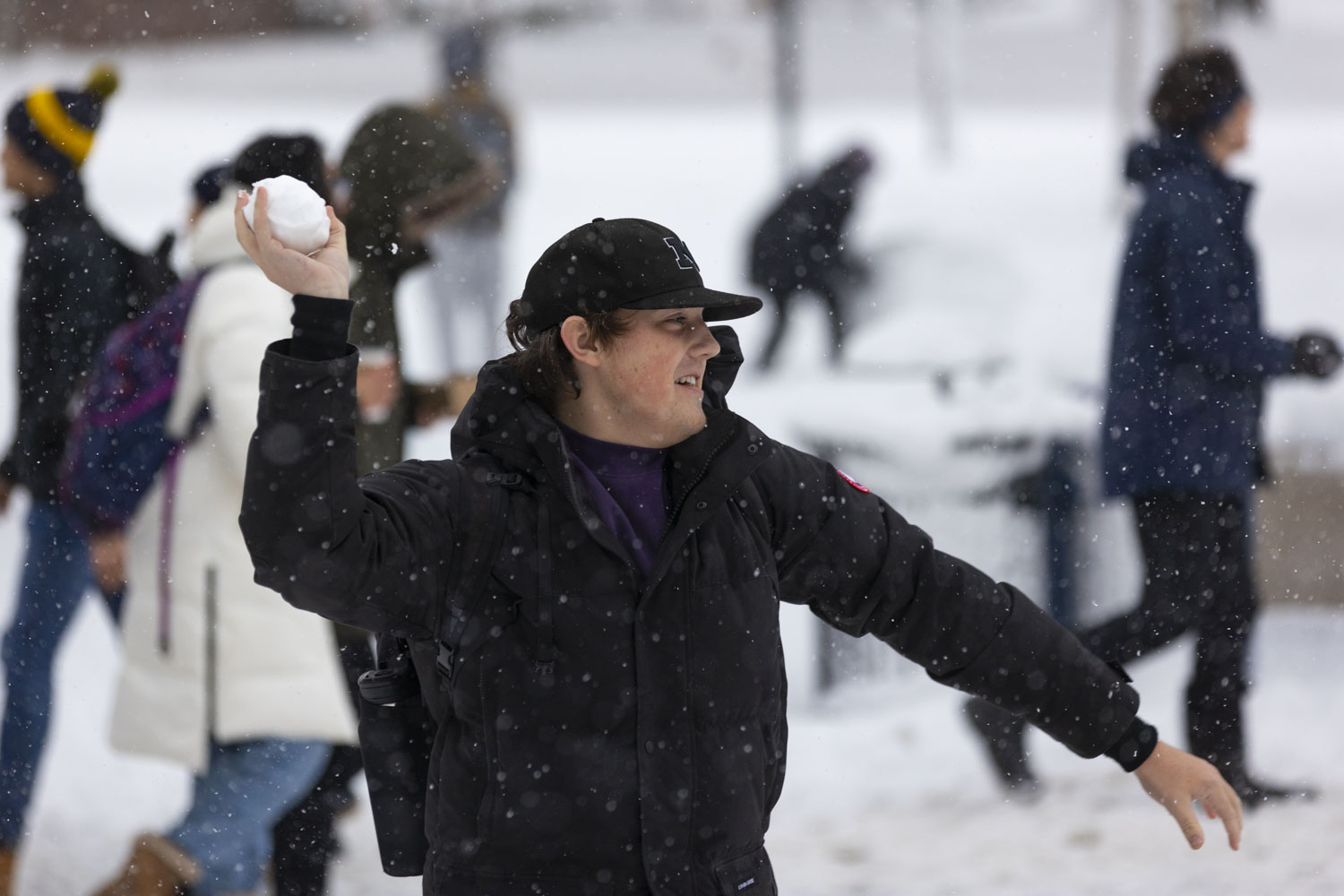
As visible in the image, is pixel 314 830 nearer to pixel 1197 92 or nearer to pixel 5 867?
pixel 5 867

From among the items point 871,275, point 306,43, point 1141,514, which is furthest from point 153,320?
point 306,43

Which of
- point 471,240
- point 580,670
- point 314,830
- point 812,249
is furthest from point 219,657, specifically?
point 471,240

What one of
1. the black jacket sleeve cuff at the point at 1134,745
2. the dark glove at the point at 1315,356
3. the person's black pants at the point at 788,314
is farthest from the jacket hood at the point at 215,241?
the person's black pants at the point at 788,314

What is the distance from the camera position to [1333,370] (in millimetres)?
3746

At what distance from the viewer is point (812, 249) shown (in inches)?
255

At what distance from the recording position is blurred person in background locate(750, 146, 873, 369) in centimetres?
578

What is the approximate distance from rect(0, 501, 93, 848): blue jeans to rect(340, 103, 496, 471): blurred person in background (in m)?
0.81

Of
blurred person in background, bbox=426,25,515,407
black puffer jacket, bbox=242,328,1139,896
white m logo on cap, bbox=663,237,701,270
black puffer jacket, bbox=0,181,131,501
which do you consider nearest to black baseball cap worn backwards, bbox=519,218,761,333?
white m logo on cap, bbox=663,237,701,270

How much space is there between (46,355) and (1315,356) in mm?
2884

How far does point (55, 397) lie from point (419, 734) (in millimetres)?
2045

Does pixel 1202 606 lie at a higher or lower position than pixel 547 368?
lower

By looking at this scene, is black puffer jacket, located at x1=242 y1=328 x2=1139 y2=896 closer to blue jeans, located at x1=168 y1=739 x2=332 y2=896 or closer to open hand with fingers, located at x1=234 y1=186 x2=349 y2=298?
open hand with fingers, located at x1=234 y1=186 x2=349 y2=298

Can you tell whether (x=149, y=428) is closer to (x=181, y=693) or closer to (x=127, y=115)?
(x=181, y=693)

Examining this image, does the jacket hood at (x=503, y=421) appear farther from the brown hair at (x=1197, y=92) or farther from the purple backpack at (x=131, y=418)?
the brown hair at (x=1197, y=92)
